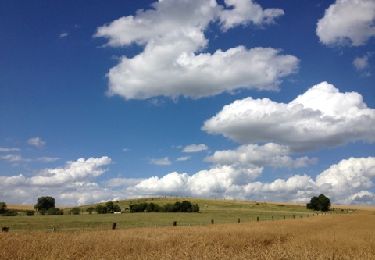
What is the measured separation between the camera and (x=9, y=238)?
17.0m

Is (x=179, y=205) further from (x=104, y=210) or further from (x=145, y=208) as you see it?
(x=104, y=210)

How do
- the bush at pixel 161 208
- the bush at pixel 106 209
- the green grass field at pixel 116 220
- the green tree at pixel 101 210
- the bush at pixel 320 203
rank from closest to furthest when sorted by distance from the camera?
the green grass field at pixel 116 220
the green tree at pixel 101 210
the bush at pixel 106 209
the bush at pixel 161 208
the bush at pixel 320 203

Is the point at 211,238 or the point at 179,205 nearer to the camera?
the point at 211,238

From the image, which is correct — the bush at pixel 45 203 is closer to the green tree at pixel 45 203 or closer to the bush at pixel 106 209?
the green tree at pixel 45 203

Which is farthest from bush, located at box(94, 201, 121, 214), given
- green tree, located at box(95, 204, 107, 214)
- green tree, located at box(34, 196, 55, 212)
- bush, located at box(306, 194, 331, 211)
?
bush, located at box(306, 194, 331, 211)

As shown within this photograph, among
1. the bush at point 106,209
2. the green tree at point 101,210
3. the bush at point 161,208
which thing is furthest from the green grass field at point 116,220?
the bush at point 106,209

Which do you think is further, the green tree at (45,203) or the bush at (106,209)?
the green tree at (45,203)

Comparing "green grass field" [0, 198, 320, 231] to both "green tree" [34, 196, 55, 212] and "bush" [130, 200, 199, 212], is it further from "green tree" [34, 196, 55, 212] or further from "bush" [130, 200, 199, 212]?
"green tree" [34, 196, 55, 212]

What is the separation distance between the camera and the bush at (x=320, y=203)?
164m

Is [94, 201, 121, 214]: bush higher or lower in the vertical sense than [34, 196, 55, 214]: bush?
lower

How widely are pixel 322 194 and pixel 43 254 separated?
6418 inches

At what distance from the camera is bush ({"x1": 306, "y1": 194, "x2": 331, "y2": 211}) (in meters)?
164

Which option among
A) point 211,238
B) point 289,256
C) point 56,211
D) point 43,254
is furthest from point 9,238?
point 56,211

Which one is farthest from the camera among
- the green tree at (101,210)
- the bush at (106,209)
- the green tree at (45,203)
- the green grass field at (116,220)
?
the green tree at (45,203)
